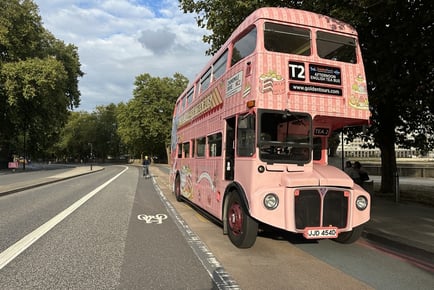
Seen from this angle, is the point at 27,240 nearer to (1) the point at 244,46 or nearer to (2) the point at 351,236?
(1) the point at 244,46

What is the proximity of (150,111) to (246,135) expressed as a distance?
199ft

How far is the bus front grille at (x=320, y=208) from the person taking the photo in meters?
6.16

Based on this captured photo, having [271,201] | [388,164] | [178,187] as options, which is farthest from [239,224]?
[388,164]

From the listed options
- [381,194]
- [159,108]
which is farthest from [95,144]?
[381,194]

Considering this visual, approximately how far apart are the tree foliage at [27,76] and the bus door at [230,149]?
106 feet

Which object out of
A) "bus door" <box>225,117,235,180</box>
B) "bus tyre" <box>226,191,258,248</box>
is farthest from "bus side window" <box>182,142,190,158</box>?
"bus tyre" <box>226,191,258,248</box>

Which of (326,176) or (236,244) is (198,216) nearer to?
(236,244)

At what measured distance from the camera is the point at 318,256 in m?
6.41

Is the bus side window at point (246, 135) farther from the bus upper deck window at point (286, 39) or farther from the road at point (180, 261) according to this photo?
the road at point (180, 261)

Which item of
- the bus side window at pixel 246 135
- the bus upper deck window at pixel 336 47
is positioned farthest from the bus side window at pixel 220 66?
the bus upper deck window at pixel 336 47

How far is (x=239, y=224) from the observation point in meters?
6.85

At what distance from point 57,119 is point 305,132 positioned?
44.4 metres

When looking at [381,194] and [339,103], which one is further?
[381,194]

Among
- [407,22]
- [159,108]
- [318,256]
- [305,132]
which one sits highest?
[159,108]
